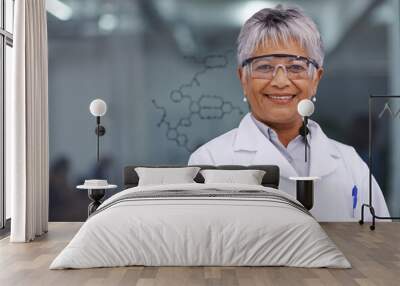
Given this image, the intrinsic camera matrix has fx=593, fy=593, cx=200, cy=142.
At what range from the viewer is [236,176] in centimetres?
654

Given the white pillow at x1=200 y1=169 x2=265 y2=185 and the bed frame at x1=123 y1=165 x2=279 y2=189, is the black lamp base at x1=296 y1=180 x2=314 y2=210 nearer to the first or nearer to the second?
the bed frame at x1=123 y1=165 x2=279 y2=189

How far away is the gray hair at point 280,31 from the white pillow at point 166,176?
5.26 ft

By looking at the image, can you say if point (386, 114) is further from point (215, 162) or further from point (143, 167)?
point (143, 167)

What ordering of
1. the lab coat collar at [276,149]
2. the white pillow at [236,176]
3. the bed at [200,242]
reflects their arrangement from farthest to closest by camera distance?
the lab coat collar at [276,149] < the white pillow at [236,176] < the bed at [200,242]

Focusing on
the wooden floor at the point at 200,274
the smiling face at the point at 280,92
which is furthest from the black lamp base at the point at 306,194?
the wooden floor at the point at 200,274

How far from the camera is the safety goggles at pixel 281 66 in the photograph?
285 inches

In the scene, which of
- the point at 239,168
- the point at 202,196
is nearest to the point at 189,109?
the point at 239,168

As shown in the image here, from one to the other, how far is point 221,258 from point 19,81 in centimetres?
283

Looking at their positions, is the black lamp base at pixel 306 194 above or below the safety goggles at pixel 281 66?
below

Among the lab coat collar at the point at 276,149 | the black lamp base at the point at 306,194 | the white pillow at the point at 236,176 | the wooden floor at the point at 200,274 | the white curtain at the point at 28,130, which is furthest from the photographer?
the lab coat collar at the point at 276,149

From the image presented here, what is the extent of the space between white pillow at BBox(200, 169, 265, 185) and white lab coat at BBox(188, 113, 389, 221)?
58cm

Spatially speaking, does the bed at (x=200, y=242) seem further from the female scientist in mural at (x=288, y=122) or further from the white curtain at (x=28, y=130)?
the female scientist in mural at (x=288, y=122)

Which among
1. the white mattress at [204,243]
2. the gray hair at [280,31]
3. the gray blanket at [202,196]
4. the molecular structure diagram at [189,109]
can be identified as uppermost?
the gray hair at [280,31]

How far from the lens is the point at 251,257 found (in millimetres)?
4480
